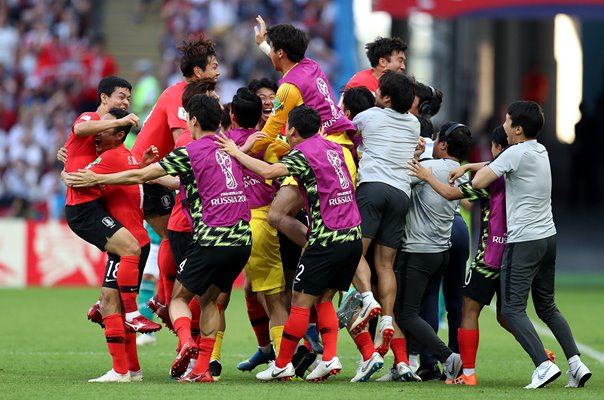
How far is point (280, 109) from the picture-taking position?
9438 millimetres

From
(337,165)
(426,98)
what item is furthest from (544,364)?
(426,98)

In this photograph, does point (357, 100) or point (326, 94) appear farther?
point (357, 100)

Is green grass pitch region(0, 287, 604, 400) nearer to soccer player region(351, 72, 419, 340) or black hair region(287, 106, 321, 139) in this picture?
soccer player region(351, 72, 419, 340)

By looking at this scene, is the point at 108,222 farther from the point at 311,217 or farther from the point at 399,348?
the point at 399,348

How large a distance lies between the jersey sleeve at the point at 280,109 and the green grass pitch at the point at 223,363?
Answer: 1789 mm

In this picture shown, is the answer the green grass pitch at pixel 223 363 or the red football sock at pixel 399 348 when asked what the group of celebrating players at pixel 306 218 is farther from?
the green grass pitch at pixel 223 363

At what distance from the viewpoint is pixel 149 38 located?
27438mm

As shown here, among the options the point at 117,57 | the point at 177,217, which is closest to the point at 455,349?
the point at 177,217

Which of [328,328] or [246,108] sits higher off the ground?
[246,108]

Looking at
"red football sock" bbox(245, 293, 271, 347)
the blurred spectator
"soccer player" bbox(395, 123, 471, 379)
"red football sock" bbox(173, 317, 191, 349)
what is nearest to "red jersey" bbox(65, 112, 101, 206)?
"red football sock" bbox(173, 317, 191, 349)

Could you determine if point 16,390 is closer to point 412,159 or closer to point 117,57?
point 412,159

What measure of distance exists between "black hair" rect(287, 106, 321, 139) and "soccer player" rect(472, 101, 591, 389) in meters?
1.22

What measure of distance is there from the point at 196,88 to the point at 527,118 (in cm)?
250

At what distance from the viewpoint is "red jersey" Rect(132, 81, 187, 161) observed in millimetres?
9920
